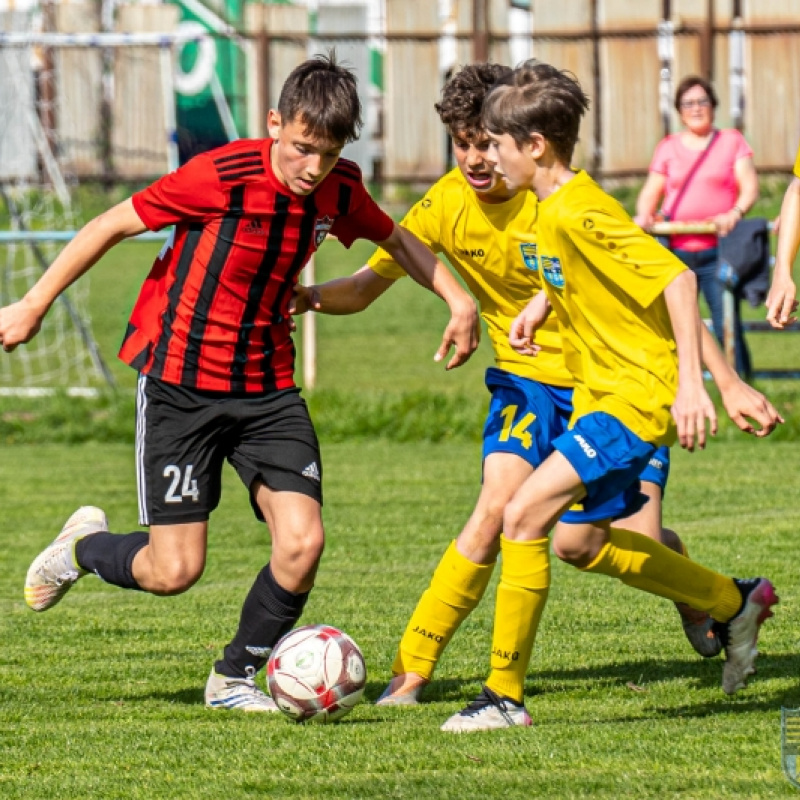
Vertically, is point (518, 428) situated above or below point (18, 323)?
below

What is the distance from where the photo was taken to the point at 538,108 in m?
4.58

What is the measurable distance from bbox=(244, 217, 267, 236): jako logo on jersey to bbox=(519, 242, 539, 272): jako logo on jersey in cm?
84

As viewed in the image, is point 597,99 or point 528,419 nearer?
point 528,419

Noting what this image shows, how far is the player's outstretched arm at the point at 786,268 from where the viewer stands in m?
5.14

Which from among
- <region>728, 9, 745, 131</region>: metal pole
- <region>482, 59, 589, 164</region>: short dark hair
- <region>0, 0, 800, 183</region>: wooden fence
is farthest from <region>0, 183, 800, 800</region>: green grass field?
<region>728, 9, 745, 131</region>: metal pole

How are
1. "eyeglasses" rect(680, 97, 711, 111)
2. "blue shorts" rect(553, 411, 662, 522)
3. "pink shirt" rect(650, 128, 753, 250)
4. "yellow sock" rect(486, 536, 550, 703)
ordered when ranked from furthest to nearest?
"pink shirt" rect(650, 128, 753, 250), "eyeglasses" rect(680, 97, 711, 111), "yellow sock" rect(486, 536, 550, 703), "blue shorts" rect(553, 411, 662, 522)

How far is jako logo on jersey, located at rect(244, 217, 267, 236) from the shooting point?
5.08 metres

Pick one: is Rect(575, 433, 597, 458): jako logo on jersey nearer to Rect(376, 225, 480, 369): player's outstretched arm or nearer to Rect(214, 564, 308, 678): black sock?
Rect(376, 225, 480, 369): player's outstretched arm

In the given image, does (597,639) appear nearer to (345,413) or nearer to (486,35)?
(345,413)

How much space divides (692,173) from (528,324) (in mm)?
6291

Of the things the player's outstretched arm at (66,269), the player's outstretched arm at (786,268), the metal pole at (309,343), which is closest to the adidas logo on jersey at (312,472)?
the player's outstretched arm at (66,269)

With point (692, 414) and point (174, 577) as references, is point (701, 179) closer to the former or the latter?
point (174, 577)

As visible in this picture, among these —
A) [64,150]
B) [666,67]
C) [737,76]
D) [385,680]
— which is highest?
[666,67]

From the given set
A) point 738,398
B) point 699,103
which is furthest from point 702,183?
point 738,398
